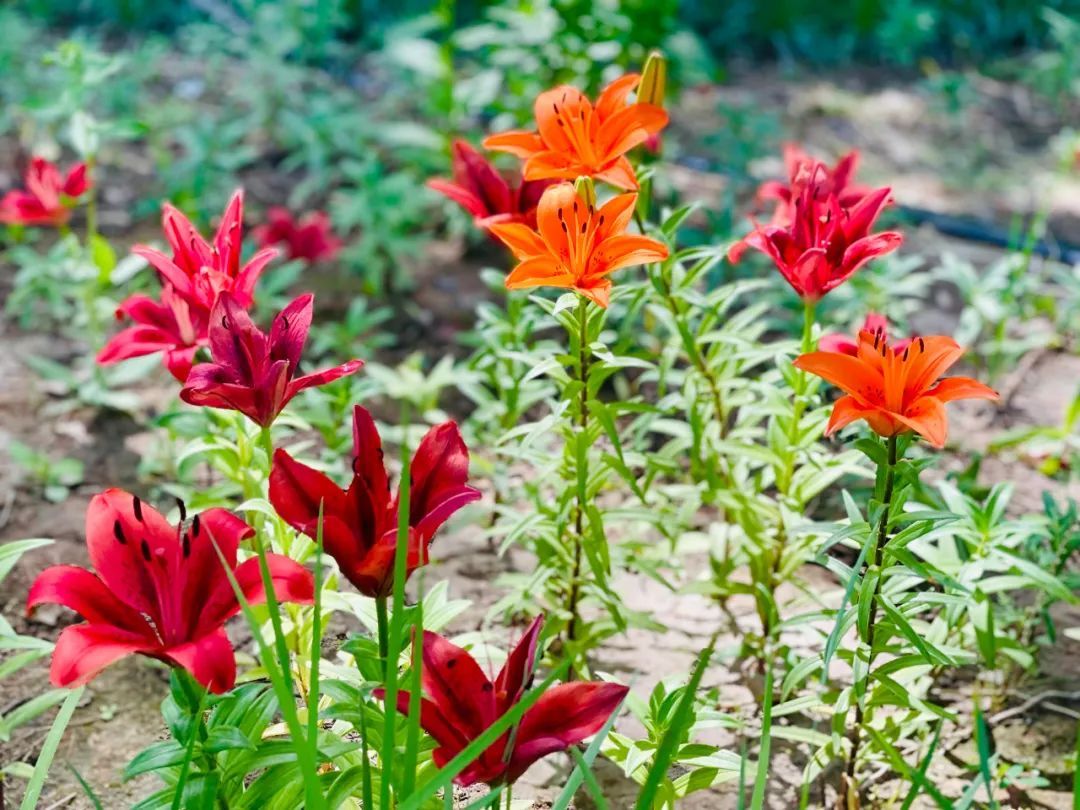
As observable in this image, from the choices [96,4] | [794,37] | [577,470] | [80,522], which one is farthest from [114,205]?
[794,37]

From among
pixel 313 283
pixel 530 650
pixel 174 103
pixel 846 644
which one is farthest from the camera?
pixel 174 103

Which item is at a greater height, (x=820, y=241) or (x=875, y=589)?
(x=820, y=241)

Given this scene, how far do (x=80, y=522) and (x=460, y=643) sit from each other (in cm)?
100

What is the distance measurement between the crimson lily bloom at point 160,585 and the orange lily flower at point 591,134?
65cm

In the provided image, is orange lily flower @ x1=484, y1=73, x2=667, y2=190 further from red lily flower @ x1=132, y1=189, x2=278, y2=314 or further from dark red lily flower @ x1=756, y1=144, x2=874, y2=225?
red lily flower @ x1=132, y1=189, x2=278, y2=314

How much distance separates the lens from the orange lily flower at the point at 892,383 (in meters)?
1.20

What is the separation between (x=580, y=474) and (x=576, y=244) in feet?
1.24

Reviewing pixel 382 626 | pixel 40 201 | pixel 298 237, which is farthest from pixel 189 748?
pixel 298 237

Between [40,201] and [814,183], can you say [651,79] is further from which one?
[40,201]

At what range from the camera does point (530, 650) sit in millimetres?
1137

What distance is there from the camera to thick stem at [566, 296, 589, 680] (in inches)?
58.4

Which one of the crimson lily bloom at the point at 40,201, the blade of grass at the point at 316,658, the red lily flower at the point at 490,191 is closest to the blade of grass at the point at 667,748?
the blade of grass at the point at 316,658

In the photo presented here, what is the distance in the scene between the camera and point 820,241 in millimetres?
1468

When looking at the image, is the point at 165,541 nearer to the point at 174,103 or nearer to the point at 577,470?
the point at 577,470
